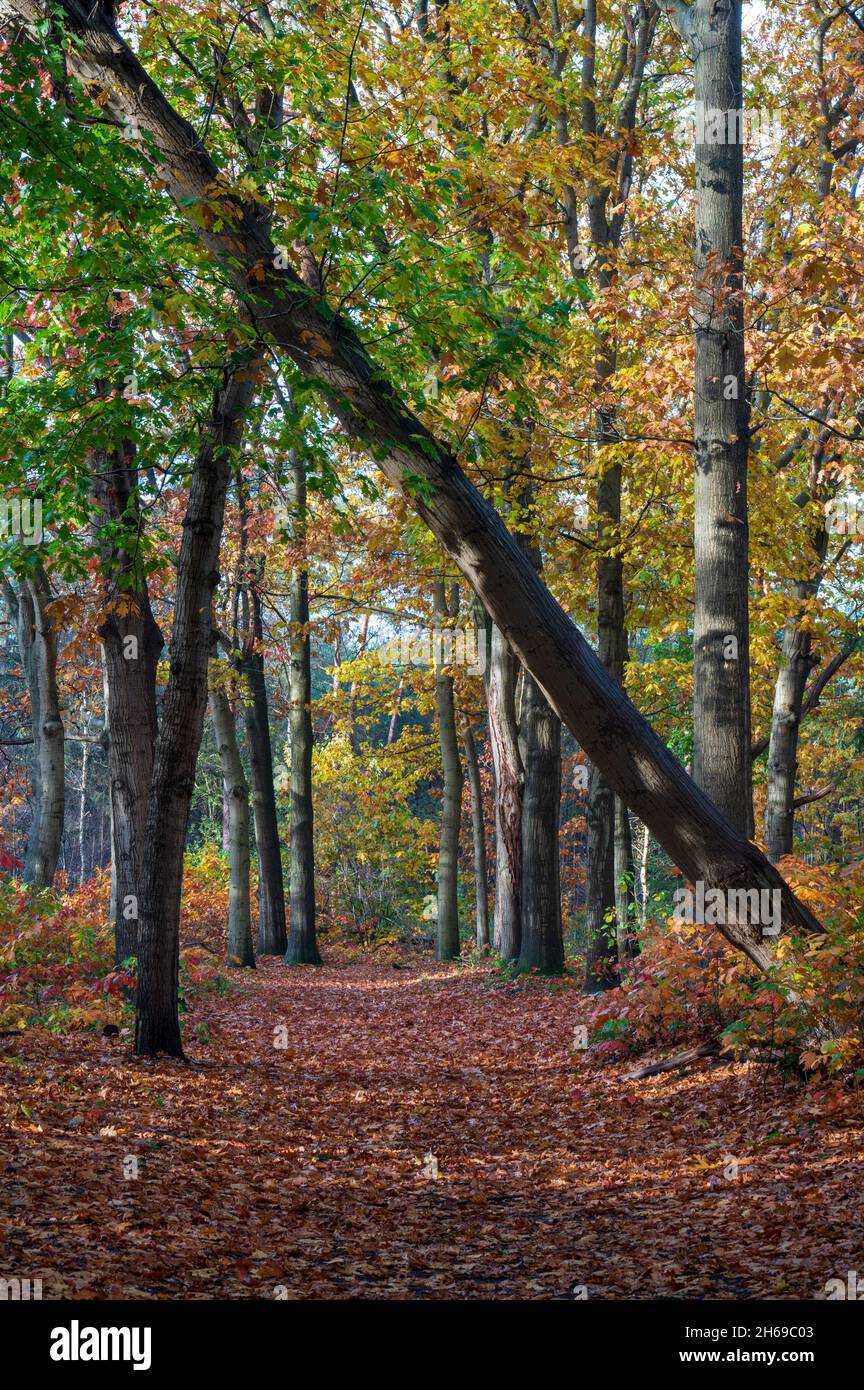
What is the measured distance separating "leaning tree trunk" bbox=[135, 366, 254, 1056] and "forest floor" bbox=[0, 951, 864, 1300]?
62 centimetres

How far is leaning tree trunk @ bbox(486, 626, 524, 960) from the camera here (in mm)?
17500

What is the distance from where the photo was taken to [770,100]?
14141 millimetres

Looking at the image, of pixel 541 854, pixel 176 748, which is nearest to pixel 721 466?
pixel 176 748

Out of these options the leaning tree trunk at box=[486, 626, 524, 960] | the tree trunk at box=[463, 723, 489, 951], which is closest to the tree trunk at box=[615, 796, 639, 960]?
the leaning tree trunk at box=[486, 626, 524, 960]

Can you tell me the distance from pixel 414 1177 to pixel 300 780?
13822 mm

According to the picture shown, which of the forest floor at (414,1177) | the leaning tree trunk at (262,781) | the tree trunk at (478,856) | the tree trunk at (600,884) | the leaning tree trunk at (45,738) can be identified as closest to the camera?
the forest floor at (414,1177)

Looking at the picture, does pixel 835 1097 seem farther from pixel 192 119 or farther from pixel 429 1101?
pixel 192 119

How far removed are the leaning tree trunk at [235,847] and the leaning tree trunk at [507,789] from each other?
4.89 meters

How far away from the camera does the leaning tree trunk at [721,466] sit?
874cm

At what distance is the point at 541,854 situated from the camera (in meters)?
16.0

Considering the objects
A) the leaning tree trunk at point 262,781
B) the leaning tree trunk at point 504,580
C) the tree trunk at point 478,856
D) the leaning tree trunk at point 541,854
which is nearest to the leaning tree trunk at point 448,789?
the tree trunk at point 478,856

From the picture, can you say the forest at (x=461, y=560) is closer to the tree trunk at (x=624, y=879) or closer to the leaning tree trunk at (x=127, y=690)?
the leaning tree trunk at (x=127, y=690)

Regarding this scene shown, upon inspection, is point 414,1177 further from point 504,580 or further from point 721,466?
point 721,466
